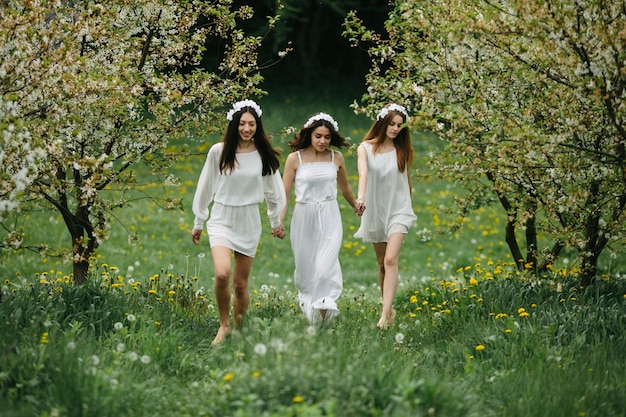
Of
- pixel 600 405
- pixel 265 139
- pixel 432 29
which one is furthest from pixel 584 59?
pixel 265 139

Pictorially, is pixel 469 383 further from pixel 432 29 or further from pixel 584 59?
pixel 432 29

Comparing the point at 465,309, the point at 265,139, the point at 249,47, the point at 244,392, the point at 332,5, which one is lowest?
the point at 244,392

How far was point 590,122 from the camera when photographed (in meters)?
6.19

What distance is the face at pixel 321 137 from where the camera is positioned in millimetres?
7996

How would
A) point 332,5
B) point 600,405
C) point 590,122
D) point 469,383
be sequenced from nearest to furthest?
point 600,405
point 469,383
point 590,122
point 332,5

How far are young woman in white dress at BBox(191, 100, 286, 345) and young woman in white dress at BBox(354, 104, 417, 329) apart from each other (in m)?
1.25

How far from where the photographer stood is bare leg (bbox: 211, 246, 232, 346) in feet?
23.2

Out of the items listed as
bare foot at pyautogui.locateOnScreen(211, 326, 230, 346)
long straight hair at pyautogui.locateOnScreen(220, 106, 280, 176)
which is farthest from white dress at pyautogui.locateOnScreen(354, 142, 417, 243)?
bare foot at pyautogui.locateOnScreen(211, 326, 230, 346)

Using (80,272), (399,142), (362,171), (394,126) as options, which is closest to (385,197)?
(362,171)

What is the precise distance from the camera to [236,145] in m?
7.46

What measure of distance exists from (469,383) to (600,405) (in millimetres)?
873

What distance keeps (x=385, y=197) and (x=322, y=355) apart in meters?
3.52

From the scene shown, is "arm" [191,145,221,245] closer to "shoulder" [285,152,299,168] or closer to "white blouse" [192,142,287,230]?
"white blouse" [192,142,287,230]

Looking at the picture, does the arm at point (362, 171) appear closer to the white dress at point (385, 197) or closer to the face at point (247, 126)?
the white dress at point (385, 197)
